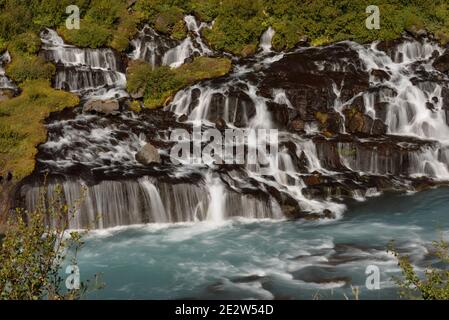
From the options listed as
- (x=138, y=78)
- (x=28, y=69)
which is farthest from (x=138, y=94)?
(x=28, y=69)

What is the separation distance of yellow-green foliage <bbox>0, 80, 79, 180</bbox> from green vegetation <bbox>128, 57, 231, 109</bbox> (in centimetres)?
418

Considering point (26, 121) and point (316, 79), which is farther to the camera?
point (316, 79)

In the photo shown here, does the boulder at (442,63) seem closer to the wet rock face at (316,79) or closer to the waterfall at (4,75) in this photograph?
the wet rock face at (316,79)

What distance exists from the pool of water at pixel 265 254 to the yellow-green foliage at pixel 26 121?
5.75 metres

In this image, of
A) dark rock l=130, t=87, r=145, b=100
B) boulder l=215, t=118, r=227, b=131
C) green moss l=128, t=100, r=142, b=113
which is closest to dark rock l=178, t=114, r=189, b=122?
boulder l=215, t=118, r=227, b=131

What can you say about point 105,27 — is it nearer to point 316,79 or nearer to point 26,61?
point 26,61

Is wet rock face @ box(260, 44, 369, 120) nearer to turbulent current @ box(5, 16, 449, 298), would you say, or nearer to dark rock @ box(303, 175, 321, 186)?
turbulent current @ box(5, 16, 449, 298)

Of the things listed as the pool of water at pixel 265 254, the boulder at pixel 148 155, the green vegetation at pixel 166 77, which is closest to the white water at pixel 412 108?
the pool of water at pixel 265 254

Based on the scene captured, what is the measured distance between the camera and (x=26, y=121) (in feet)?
98.3

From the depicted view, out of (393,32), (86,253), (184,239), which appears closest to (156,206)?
(184,239)

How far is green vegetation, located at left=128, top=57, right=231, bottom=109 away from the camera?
35219 mm

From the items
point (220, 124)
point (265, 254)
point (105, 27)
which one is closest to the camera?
point (265, 254)

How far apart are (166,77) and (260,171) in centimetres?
1116
